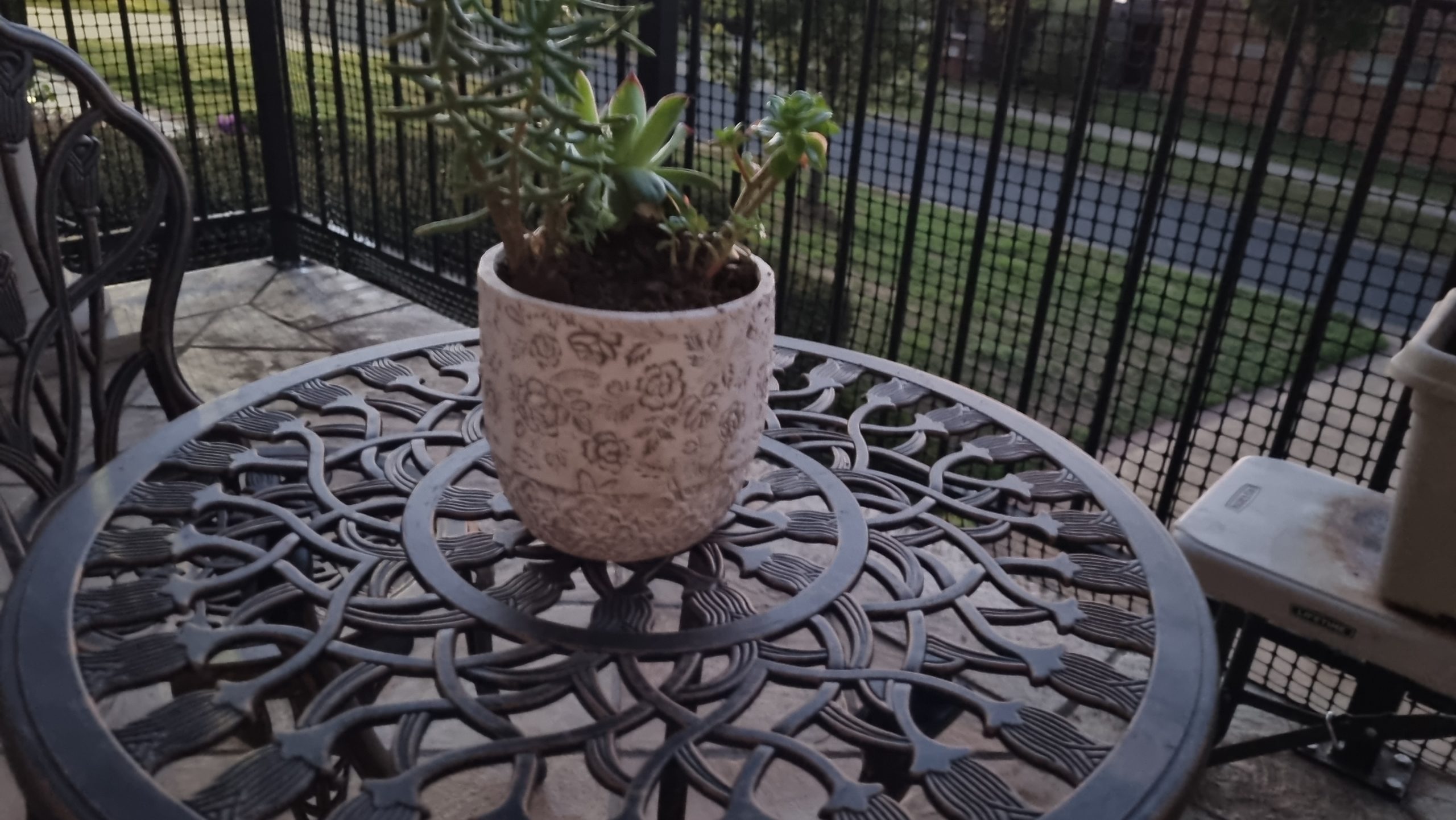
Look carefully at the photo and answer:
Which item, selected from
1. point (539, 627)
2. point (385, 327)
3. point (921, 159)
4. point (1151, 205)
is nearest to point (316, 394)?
point (539, 627)

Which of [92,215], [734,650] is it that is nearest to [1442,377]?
[734,650]

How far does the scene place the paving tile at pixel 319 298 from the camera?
3.00m

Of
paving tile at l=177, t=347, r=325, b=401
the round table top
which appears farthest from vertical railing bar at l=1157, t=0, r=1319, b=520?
paving tile at l=177, t=347, r=325, b=401

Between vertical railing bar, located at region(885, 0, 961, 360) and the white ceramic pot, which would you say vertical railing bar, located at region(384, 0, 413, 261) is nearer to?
vertical railing bar, located at region(885, 0, 961, 360)

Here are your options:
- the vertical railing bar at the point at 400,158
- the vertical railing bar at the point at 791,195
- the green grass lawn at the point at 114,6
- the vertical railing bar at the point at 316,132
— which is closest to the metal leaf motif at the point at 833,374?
the vertical railing bar at the point at 791,195

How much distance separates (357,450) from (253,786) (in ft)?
1.60

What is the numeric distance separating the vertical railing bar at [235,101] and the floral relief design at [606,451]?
9.28 ft

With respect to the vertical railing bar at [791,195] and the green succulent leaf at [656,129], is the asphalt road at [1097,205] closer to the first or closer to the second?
the vertical railing bar at [791,195]

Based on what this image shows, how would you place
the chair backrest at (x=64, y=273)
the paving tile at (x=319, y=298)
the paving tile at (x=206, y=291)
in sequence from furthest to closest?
the paving tile at (x=319, y=298)
the paving tile at (x=206, y=291)
the chair backrest at (x=64, y=273)

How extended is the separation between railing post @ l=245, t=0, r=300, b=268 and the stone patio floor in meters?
0.11

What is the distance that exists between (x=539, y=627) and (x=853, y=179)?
1365 millimetres

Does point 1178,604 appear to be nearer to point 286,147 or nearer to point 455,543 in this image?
point 455,543

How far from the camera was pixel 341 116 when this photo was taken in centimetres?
310

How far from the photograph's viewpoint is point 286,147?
10.9 ft
